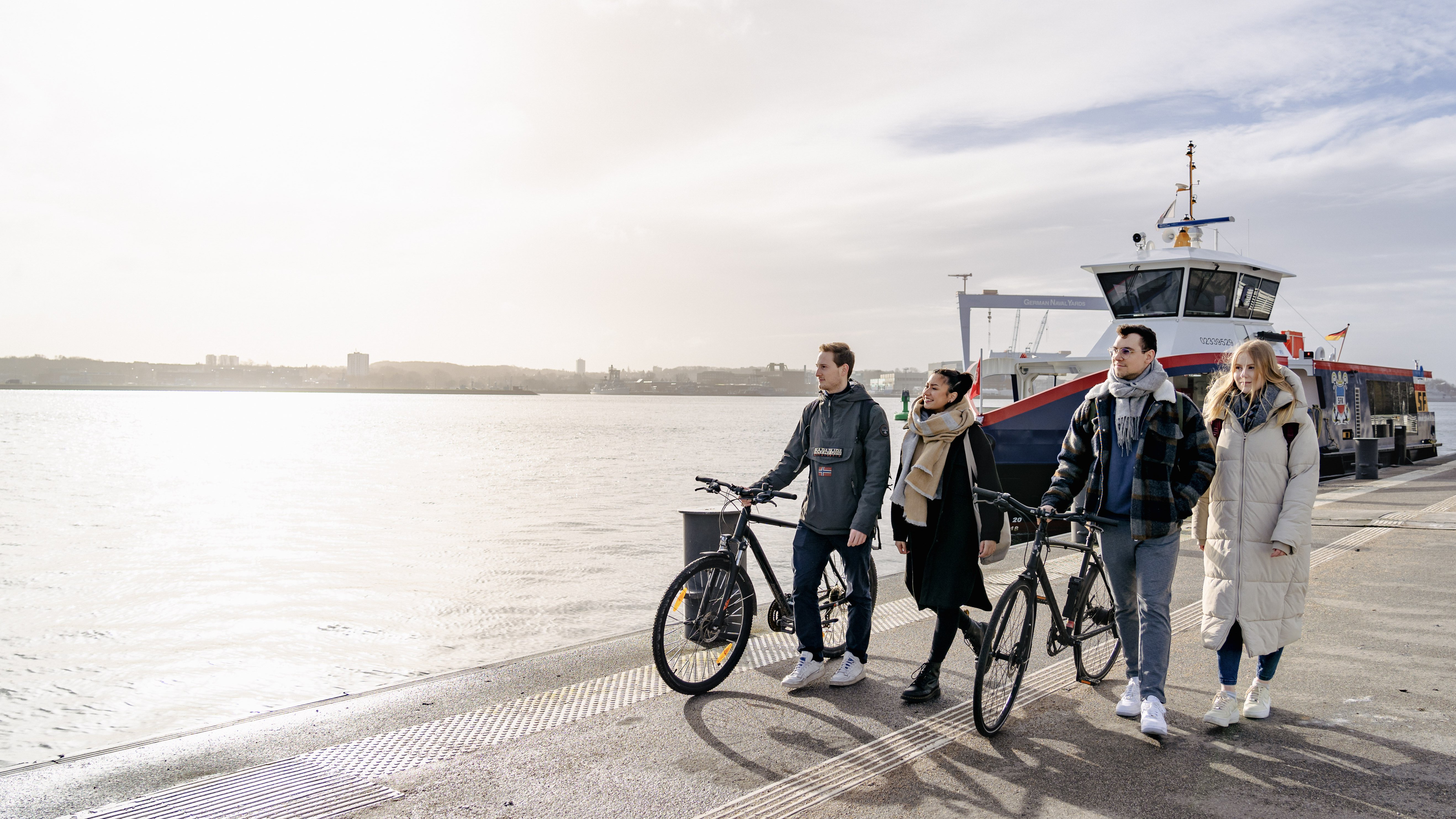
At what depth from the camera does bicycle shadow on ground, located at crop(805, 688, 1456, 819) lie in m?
3.59

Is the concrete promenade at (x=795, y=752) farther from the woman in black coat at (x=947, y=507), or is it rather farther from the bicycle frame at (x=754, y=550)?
the woman in black coat at (x=947, y=507)

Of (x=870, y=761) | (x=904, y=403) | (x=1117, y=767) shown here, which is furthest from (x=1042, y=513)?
(x=904, y=403)

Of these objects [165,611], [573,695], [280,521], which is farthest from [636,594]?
[280,521]

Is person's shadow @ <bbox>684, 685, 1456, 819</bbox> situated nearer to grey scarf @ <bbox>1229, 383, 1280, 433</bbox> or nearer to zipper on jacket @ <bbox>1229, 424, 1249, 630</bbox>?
zipper on jacket @ <bbox>1229, 424, 1249, 630</bbox>

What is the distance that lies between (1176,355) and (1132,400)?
49.7 feet

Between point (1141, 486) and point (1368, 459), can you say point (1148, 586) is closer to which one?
point (1141, 486)

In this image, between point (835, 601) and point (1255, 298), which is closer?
point (835, 601)

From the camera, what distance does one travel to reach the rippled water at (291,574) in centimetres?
820

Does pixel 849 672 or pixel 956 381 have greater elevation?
pixel 956 381

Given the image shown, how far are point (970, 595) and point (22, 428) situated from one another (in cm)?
8269

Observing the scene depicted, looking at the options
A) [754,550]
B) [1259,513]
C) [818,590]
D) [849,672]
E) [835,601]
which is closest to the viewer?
[1259,513]

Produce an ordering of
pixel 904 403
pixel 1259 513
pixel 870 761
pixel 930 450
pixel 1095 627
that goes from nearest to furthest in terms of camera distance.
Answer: pixel 870 761
pixel 1259 513
pixel 930 450
pixel 1095 627
pixel 904 403

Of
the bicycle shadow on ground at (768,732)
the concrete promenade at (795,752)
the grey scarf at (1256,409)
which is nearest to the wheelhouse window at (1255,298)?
the concrete promenade at (795,752)

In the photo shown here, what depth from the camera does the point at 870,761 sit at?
410 cm
